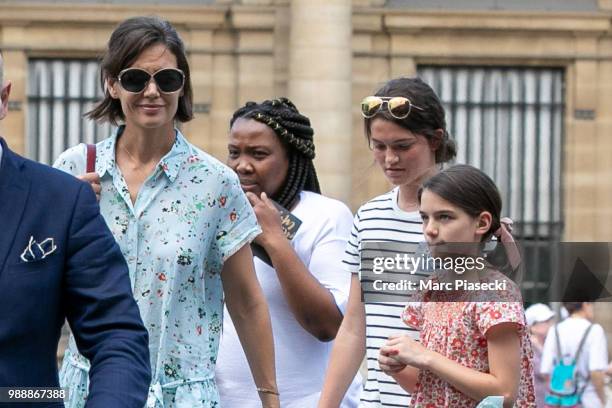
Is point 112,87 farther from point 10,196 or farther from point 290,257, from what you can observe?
point 10,196

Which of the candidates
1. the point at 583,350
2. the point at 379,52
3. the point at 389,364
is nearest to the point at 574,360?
the point at 583,350

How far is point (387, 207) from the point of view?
5.87 metres

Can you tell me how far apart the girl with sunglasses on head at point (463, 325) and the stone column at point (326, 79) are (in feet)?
42.9

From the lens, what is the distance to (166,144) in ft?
17.8

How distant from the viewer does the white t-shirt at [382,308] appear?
5.67 m

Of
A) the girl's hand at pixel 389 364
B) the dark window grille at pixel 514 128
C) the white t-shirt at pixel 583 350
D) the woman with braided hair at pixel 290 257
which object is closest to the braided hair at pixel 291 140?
the woman with braided hair at pixel 290 257

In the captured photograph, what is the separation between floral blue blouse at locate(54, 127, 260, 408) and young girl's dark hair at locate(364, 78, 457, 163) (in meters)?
0.69

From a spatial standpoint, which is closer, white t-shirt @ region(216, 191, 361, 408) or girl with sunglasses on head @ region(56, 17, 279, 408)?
girl with sunglasses on head @ region(56, 17, 279, 408)

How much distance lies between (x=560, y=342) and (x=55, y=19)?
10.6 m

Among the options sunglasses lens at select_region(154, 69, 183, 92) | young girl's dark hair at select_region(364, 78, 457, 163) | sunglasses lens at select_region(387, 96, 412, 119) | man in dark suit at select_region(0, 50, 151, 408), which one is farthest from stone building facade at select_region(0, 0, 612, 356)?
man in dark suit at select_region(0, 50, 151, 408)

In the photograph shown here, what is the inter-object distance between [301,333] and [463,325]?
119cm

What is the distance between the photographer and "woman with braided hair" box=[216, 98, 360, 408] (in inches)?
240

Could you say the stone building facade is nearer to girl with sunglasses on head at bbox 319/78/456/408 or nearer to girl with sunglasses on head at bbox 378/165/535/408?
girl with sunglasses on head at bbox 319/78/456/408

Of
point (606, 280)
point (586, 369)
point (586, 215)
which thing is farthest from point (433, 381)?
point (586, 215)
